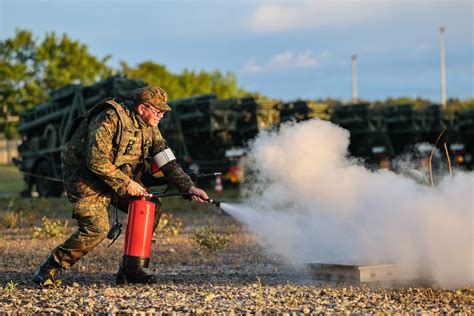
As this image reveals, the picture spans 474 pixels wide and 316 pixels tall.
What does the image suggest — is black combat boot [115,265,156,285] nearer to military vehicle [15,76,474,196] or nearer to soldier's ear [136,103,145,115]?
soldier's ear [136,103,145,115]

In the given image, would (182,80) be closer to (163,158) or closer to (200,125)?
(200,125)

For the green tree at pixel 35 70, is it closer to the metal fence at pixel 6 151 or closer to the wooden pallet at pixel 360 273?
the metal fence at pixel 6 151

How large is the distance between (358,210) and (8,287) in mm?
3790

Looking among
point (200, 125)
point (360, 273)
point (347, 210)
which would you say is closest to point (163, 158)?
point (347, 210)

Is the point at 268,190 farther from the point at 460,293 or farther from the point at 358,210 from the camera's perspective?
the point at 460,293

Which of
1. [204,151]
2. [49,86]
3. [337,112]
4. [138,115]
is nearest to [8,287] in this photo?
[138,115]

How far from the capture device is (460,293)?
761 cm

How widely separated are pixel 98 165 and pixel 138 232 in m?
0.87

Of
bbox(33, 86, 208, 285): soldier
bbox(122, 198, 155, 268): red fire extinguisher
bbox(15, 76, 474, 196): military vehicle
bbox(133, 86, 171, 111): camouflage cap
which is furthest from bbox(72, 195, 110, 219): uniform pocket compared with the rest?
bbox(15, 76, 474, 196): military vehicle

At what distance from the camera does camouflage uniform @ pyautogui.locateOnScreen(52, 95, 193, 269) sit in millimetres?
7871

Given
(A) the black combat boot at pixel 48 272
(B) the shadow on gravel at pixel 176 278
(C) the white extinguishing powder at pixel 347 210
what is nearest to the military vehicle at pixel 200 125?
(C) the white extinguishing powder at pixel 347 210

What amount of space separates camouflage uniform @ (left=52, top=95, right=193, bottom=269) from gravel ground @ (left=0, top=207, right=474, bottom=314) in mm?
505

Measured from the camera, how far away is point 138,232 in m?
8.23

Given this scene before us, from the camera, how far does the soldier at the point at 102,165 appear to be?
7.89 m
